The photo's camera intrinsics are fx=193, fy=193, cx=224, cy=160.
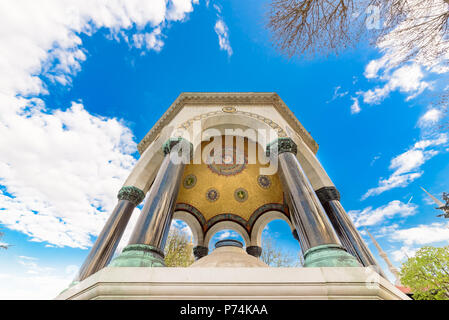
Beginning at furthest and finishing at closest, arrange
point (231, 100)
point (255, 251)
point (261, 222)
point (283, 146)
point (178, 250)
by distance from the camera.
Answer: point (178, 250)
point (261, 222)
point (255, 251)
point (231, 100)
point (283, 146)

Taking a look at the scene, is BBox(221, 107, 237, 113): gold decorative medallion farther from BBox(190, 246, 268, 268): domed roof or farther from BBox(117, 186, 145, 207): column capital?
BBox(190, 246, 268, 268): domed roof

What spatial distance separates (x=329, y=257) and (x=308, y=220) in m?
0.72

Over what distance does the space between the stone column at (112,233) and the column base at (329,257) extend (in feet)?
13.6

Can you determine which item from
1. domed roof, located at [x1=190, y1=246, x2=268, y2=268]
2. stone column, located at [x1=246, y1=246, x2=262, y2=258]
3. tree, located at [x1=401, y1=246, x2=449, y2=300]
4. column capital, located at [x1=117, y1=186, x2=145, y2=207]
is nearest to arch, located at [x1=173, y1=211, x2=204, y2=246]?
stone column, located at [x1=246, y1=246, x2=262, y2=258]

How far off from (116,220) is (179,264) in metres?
12.3

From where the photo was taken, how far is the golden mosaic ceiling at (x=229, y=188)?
28.9 feet

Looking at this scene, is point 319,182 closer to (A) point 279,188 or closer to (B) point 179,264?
(A) point 279,188

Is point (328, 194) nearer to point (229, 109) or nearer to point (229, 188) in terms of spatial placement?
point (229, 109)

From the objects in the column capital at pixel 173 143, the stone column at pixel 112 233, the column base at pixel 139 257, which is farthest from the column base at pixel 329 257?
the stone column at pixel 112 233

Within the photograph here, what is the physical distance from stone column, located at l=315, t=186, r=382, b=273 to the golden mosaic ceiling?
3.04m

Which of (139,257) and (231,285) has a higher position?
(139,257)

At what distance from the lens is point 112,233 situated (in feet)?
15.1

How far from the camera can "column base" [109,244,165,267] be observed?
2.66 m

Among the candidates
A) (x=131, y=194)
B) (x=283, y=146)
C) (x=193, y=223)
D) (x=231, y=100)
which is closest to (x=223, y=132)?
(x=231, y=100)
